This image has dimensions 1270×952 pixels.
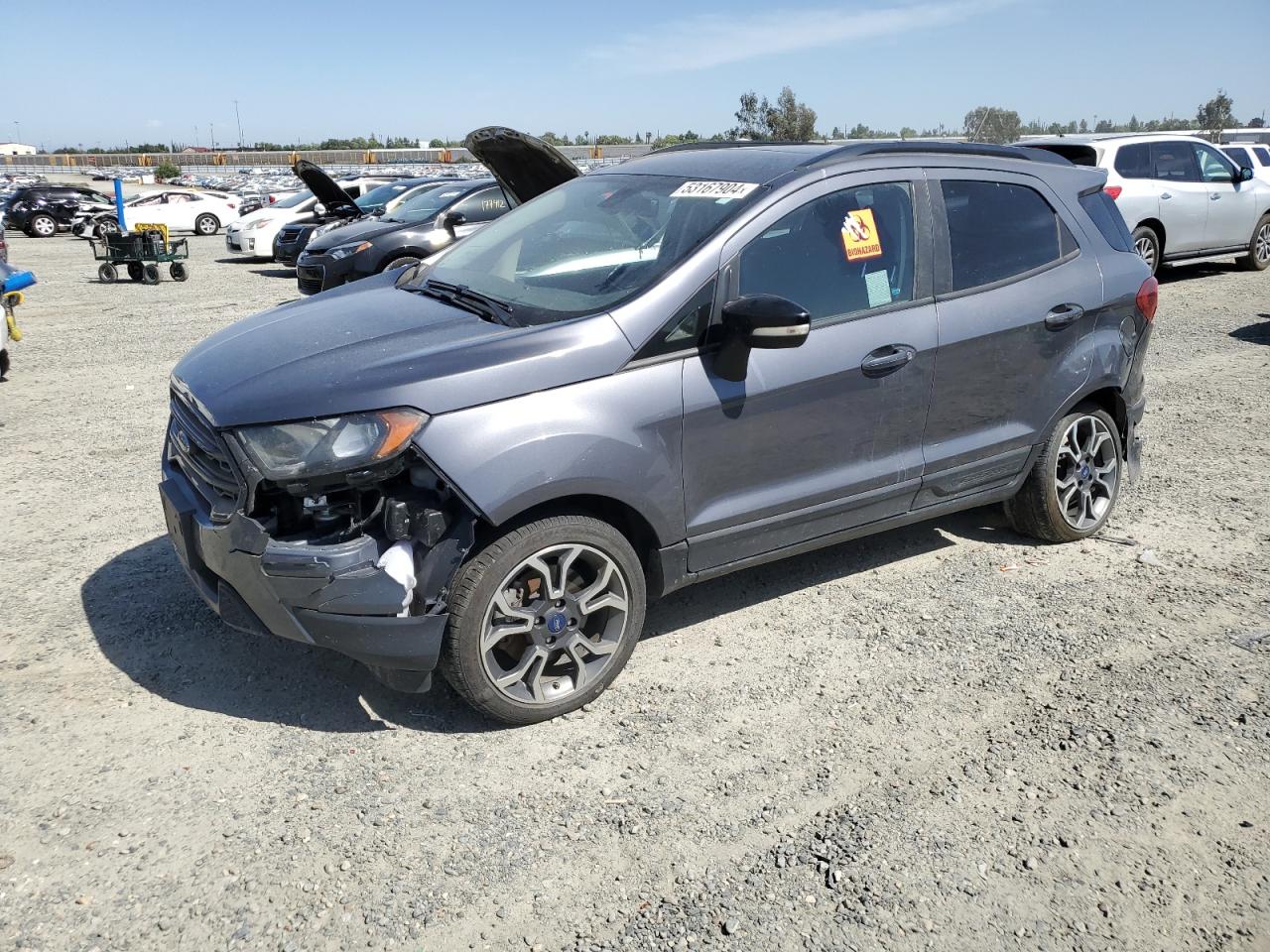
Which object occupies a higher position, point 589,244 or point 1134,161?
point 1134,161

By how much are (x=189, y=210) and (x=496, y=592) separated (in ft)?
93.9

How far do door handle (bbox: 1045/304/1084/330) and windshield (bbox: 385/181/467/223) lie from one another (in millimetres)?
9820

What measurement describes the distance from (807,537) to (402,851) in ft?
6.54

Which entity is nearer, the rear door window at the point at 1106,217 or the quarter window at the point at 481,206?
the rear door window at the point at 1106,217

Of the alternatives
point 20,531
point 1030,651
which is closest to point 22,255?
point 20,531

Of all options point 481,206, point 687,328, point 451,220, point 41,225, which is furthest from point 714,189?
point 41,225

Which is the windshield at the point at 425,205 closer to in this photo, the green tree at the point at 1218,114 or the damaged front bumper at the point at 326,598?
the damaged front bumper at the point at 326,598

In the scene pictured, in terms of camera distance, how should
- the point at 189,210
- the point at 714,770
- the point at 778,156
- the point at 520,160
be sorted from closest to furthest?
the point at 714,770 → the point at 778,156 → the point at 520,160 → the point at 189,210

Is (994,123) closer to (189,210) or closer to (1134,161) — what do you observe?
(1134,161)

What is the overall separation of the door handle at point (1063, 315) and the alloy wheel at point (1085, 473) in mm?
526

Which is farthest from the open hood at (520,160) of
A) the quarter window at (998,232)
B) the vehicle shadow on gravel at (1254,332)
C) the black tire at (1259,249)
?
the black tire at (1259,249)

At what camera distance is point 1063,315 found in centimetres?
471

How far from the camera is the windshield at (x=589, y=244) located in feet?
12.5

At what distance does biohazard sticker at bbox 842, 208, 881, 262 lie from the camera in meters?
4.12
